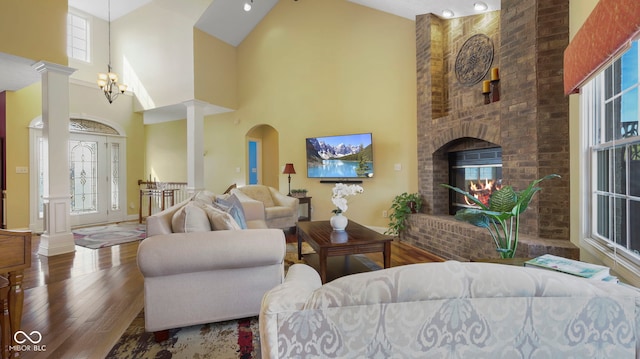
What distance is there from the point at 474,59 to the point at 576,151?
2.01 m

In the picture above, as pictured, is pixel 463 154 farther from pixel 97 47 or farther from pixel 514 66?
pixel 97 47

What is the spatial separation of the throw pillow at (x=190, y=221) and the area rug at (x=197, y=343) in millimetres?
694

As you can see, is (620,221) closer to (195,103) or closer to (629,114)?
(629,114)

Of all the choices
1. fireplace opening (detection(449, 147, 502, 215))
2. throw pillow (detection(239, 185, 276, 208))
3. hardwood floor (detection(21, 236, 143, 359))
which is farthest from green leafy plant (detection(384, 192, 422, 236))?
hardwood floor (detection(21, 236, 143, 359))

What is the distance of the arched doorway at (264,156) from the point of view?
7547 mm

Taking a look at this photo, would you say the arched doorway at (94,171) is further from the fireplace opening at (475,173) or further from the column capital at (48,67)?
the fireplace opening at (475,173)

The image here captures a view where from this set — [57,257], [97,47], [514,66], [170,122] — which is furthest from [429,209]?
[97,47]

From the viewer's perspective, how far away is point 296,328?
65cm

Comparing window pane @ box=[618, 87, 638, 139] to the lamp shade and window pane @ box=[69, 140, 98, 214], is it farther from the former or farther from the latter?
window pane @ box=[69, 140, 98, 214]

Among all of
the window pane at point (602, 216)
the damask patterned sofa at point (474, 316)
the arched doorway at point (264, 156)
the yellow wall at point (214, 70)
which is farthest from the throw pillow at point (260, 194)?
the damask patterned sofa at point (474, 316)

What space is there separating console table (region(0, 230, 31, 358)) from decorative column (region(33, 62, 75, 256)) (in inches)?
121

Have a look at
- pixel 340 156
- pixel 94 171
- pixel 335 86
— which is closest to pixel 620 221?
pixel 340 156

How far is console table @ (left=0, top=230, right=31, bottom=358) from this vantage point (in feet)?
4.87

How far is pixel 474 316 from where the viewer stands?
68 cm
